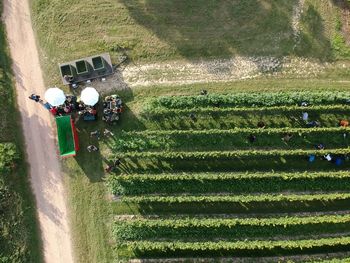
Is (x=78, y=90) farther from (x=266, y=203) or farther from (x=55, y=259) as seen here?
→ (x=266, y=203)

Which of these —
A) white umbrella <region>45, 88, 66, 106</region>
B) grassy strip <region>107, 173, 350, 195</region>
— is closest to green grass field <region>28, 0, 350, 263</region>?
grassy strip <region>107, 173, 350, 195</region>

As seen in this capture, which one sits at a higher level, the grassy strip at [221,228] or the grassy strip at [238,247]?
the grassy strip at [221,228]

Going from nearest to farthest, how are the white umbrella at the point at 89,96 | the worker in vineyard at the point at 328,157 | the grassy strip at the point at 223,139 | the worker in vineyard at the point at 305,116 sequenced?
1. the white umbrella at the point at 89,96
2. the grassy strip at the point at 223,139
3. the worker in vineyard at the point at 328,157
4. the worker in vineyard at the point at 305,116

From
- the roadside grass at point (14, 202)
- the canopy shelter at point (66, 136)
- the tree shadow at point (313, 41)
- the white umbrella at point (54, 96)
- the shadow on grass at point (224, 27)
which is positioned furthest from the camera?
the tree shadow at point (313, 41)

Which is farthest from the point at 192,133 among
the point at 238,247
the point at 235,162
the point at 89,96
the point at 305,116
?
the point at 238,247

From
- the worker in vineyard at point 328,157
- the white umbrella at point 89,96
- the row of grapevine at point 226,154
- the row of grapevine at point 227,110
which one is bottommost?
the worker in vineyard at point 328,157

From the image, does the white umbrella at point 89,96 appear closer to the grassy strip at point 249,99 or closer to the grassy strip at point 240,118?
the grassy strip at point 240,118


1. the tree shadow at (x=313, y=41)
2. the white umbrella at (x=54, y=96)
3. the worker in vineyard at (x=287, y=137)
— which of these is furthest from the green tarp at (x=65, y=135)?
the tree shadow at (x=313, y=41)

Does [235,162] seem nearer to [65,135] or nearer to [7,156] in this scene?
[65,135]
